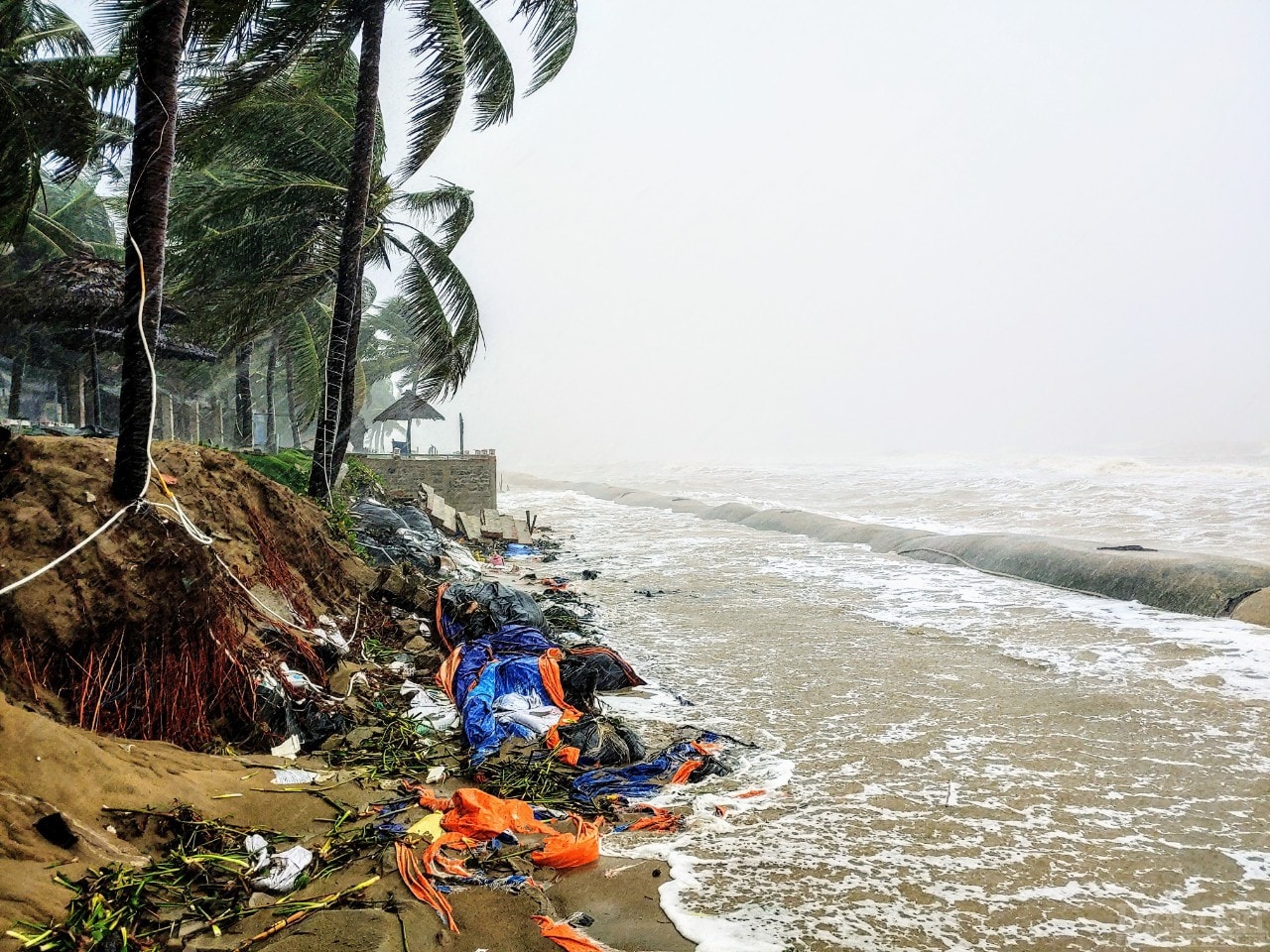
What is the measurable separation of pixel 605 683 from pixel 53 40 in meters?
15.9

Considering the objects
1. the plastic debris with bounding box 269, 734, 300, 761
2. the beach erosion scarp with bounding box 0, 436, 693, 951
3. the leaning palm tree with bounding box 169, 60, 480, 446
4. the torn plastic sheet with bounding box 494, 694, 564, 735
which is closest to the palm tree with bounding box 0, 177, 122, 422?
the leaning palm tree with bounding box 169, 60, 480, 446

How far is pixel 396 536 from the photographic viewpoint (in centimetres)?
1162

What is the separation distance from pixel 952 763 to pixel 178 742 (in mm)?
5187

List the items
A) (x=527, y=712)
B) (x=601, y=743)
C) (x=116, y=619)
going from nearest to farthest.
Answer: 1. (x=116, y=619)
2. (x=601, y=743)
3. (x=527, y=712)

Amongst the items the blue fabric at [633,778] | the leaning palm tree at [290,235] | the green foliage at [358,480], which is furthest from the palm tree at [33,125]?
the blue fabric at [633,778]

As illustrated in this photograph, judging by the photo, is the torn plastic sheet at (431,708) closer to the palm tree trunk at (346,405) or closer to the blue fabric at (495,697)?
the blue fabric at (495,697)

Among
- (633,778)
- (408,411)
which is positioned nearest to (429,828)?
(633,778)

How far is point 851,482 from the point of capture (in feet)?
139

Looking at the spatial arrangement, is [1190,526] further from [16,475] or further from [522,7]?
[16,475]

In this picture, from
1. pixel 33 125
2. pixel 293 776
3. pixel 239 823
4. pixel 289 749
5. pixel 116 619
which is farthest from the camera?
pixel 33 125

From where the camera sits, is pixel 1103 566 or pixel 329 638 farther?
pixel 1103 566

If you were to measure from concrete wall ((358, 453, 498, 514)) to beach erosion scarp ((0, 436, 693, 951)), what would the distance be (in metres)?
13.0

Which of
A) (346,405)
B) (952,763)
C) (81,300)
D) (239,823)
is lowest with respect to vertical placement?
(952,763)

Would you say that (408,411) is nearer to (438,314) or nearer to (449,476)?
(449,476)
